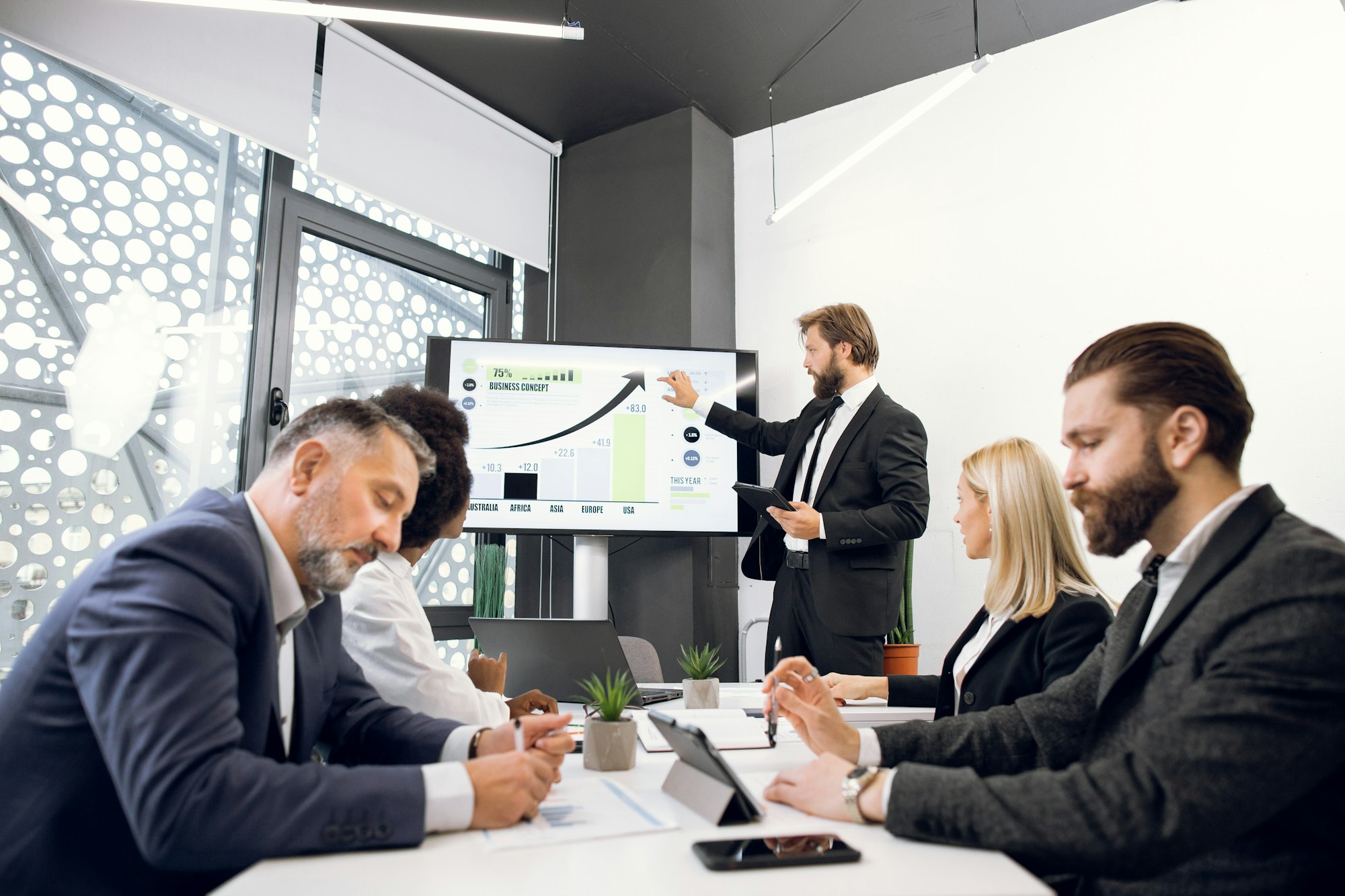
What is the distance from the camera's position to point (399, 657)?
5.40 ft

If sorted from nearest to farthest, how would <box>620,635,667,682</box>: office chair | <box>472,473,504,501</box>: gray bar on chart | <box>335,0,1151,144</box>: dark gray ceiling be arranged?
<box>620,635,667,682</box>: office chair
<box>335,0,1151,144</box>: dark gray ceiling
<box>472,473,504,501</box>: gray bar on chart

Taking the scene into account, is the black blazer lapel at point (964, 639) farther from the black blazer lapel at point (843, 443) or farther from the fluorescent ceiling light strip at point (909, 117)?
the fluorescent ceiling light strip at point (909, 117)

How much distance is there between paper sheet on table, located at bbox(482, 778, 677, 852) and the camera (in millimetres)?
→ 1010

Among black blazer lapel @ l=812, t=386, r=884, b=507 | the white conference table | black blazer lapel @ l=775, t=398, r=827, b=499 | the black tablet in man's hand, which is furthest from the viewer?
black blazer lapel @ l=775, t=398, r=827, b=499

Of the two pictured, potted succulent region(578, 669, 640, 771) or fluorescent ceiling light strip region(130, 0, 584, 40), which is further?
fluorescent ceiling light strip region(130, 0, 584, 40)

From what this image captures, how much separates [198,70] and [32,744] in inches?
118

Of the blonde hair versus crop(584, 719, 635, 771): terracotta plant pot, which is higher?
the blonde hair

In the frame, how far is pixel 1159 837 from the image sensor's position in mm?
930

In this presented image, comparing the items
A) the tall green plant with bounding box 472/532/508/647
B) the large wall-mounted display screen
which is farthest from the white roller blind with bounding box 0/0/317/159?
the tall green plant with bounding box 472/532/508/647

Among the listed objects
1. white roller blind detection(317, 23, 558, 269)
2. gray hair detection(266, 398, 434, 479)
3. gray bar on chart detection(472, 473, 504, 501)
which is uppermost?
white roller blind detection(317, 23, 558, 269)

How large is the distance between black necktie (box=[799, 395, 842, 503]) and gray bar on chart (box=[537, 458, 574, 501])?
3.46 feet

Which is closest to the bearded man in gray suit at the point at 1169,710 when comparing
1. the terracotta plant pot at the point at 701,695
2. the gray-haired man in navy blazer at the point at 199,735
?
the gray-haired man in navy blazer at the point at 199,735

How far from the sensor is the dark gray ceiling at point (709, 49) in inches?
148

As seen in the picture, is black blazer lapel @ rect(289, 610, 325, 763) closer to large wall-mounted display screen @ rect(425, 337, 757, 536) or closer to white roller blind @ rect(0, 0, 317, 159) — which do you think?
large wall-mounted display screen @ rect(425, 337, 757, 536)
